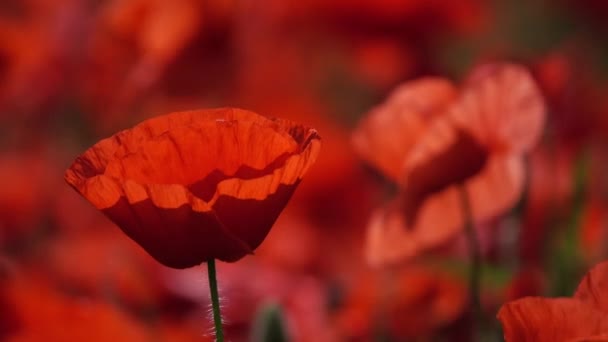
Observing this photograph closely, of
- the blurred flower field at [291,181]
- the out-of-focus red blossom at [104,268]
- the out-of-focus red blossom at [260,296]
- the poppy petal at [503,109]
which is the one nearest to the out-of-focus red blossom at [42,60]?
the blurred flower field at [291,181]

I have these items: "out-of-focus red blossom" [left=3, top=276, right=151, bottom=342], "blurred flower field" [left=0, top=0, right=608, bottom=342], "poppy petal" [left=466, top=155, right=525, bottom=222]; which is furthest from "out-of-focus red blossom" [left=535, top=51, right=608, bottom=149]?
"out-of-focus red blossom" [left=3, top=276, right=151, bottom=342]

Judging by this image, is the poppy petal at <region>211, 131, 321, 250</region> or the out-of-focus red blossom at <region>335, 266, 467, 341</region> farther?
the out-of-focus red blossom at <region>335, 266, 467, 341</region>

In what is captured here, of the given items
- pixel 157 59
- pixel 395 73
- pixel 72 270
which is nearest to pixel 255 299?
pixel 72 270

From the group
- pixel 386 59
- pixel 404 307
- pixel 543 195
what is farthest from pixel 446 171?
pixel 386 59

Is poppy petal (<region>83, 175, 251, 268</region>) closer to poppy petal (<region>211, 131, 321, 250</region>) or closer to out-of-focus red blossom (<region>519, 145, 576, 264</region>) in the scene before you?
poppy petal (<region>211, 131, 321, 250</region>)

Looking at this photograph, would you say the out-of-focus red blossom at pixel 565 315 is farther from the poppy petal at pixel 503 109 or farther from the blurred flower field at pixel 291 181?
the poppy petal at pixel 503 109

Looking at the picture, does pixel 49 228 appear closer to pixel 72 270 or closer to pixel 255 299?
pixel 72 270
